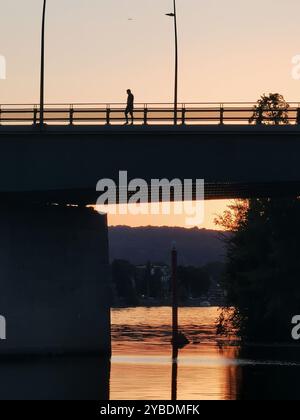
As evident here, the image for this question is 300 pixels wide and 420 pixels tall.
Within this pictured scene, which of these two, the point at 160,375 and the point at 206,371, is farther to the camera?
the point at 206,371

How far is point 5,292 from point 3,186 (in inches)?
223

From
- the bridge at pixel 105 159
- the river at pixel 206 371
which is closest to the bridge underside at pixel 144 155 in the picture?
the bridge at pixel 105 159

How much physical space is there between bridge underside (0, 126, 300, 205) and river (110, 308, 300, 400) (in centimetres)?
873

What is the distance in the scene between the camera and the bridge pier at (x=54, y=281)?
71.3 meters

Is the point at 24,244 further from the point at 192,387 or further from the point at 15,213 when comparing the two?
the point at 192,387

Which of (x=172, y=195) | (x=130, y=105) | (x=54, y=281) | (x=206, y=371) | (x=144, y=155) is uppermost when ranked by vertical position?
(x=130, y=105)

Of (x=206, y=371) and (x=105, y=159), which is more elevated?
(x=105, y=159)

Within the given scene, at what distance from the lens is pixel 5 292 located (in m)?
71.1

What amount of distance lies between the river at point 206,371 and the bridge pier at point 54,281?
99.2 inches

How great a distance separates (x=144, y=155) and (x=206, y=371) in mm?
11251

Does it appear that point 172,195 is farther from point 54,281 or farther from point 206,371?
point 206,371

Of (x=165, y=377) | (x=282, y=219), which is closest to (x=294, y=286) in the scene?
(x=282, y=219)

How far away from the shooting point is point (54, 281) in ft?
241

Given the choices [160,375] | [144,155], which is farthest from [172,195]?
[160,375]
